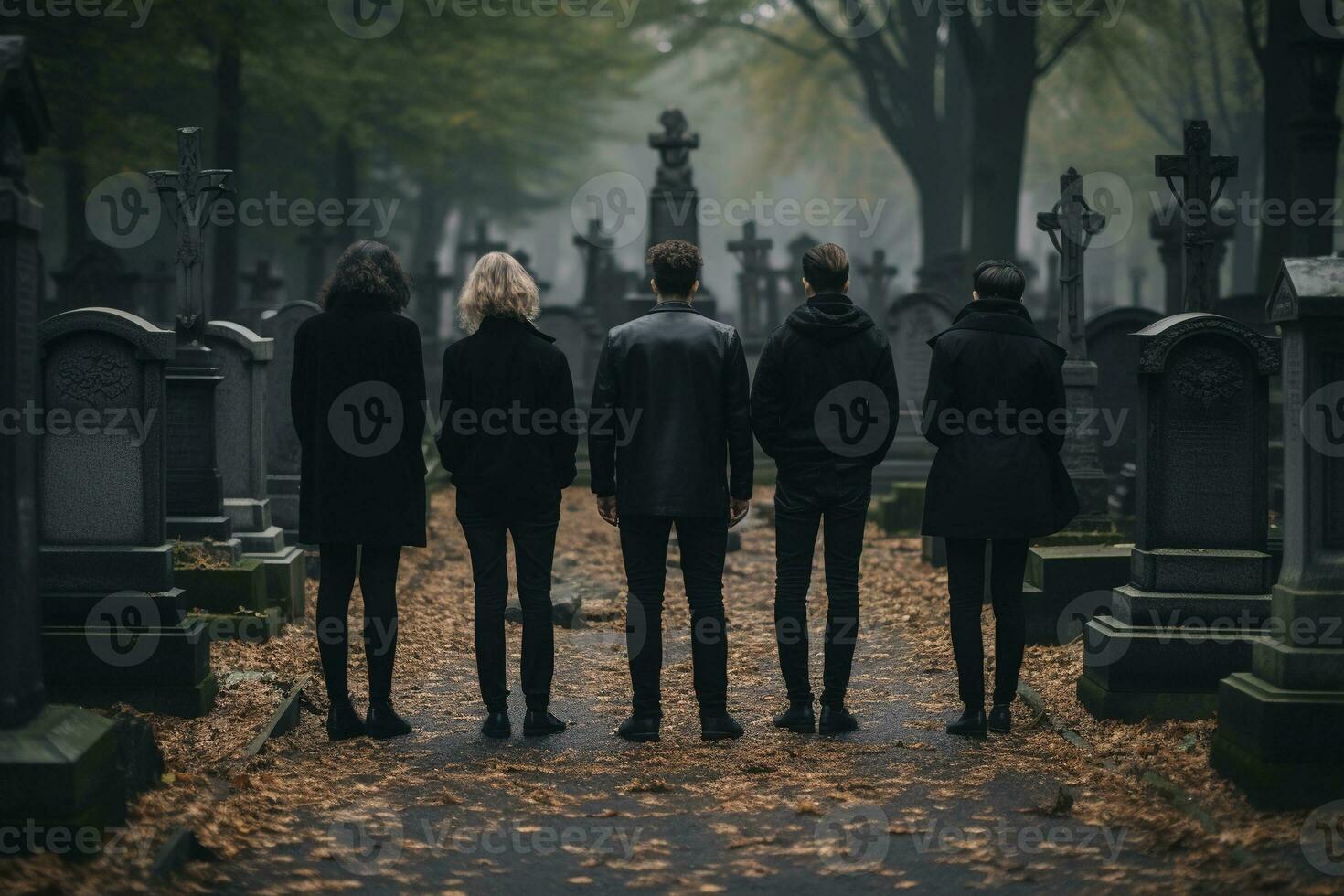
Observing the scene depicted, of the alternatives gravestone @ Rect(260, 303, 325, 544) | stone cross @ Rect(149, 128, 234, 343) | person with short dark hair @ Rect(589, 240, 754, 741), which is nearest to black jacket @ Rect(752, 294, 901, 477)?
person with short dark hair @ Rect(589, 240, 754, 741)

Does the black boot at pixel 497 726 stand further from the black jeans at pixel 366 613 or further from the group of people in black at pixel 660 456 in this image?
the black jeans at pixel 366 613

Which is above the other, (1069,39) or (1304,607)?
(1069,39)

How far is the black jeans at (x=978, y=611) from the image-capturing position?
677 centimetres

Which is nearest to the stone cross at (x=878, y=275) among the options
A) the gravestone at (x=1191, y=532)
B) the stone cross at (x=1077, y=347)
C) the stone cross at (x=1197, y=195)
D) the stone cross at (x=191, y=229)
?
the stone cross at (x=1077, y=347)

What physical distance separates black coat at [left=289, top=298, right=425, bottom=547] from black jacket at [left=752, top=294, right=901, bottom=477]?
1496 millimetres

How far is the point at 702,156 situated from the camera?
6969 cm

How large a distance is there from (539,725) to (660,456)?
4.26 feet

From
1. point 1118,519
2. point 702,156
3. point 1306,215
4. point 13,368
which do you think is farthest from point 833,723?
point 702,156

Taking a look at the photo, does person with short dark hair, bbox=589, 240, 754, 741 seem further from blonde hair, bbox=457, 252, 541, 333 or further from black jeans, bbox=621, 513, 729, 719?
blonde hair, bbox=457, 252, 541, 333

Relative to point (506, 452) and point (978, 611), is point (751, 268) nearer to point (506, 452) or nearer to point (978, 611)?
point (978, 611)

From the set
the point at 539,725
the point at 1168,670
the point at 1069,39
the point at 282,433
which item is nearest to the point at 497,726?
the point at 539,725

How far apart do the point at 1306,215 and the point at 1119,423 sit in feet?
8.33

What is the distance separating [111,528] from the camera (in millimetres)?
7438

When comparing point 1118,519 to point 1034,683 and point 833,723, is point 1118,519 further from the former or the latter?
point 833,723
